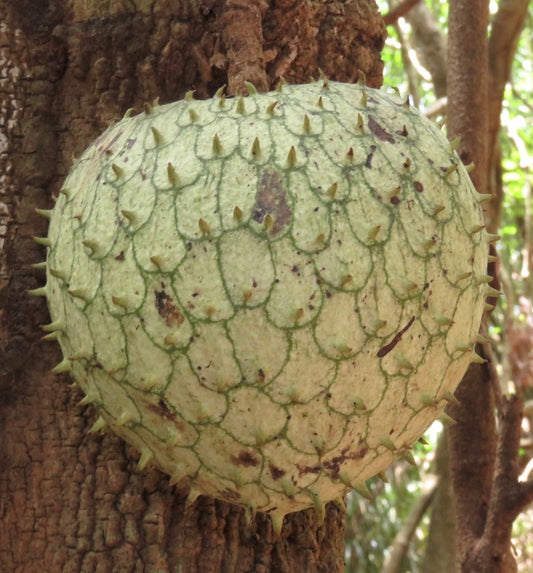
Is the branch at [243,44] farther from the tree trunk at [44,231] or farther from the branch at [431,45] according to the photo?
the branch at [431,45]

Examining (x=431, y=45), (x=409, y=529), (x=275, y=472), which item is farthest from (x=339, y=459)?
(x=409, y=529)

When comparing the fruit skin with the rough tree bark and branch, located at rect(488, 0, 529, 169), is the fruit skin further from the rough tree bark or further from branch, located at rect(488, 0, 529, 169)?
branch, located at rect(488, 0, 529, 169)

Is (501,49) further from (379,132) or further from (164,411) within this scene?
(164,411)

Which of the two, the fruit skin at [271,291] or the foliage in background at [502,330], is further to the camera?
the foliage in background at [502,330]

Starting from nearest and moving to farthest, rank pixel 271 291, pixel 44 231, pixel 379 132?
pixel 271 291 → pixel 379 132 → pixel 44 231

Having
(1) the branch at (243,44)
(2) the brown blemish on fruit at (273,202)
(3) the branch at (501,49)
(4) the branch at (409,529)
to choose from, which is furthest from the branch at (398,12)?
(4) the branch at (409,529)

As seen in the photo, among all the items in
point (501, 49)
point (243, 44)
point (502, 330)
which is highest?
point (501, 49)
